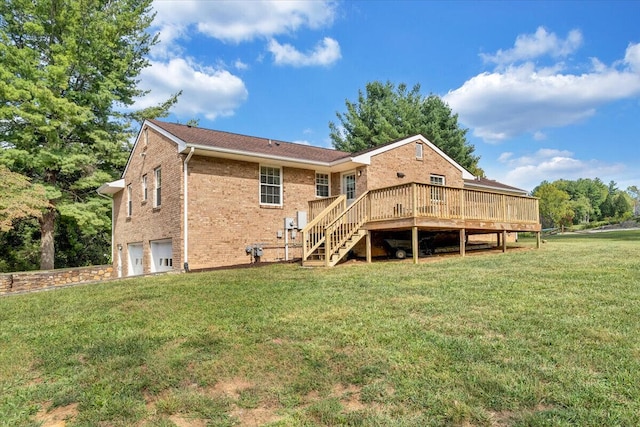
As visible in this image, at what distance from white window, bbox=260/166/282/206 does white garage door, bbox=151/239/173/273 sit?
3615mm

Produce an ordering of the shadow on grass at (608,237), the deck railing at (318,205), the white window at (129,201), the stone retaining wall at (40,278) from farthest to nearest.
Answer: the shadow on grass at (608,237), the white window at (129,201), the stone retaining wall at (40,278), the deck railing at (318,205)

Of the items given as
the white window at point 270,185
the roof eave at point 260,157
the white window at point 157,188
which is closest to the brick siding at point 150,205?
the white window at point 157,188

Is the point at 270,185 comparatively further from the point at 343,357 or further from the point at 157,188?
the point at 343,357

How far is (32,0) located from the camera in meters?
21.0

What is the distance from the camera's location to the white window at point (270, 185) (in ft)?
46.9

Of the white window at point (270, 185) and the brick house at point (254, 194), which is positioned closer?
the brick house at point (254, 194)

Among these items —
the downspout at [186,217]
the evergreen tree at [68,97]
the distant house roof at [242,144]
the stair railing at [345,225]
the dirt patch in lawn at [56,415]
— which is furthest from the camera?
the evergreen tree at [68,97]

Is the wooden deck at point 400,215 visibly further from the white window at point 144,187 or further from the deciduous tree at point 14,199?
the deciduous tree at point 14,199

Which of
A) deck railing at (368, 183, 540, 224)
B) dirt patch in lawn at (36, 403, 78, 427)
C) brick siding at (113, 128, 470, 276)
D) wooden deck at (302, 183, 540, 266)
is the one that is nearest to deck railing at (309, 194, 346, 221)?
brick siding at (113, 128, 470, 276)

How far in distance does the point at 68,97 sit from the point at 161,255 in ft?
42.9

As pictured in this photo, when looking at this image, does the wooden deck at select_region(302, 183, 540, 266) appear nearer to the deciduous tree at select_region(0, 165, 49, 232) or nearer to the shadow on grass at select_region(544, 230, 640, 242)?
the shadow on grass at select_region(544, 230, 640, 242)

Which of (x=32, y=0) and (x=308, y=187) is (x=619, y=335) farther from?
(x=32, y=0)

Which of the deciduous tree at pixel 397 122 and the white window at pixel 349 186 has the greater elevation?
the deciduous tree at pixel 397 122

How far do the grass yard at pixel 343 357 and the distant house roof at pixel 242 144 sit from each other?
22.4ft
